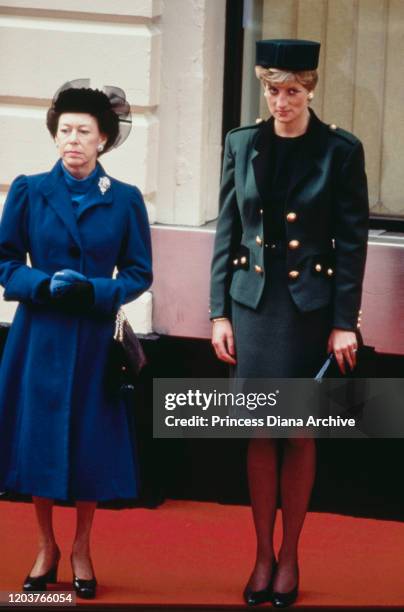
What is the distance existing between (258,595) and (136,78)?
2.39 metres

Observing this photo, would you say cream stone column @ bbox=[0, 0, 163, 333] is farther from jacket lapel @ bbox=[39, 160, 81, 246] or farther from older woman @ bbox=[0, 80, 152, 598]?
jacket lapel @ bbox=[39, 160, 81, 246]

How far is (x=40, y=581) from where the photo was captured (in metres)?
5.44

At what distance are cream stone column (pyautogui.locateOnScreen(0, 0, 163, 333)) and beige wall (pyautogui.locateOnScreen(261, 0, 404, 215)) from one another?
0.68 m

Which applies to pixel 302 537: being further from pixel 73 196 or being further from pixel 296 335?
pixel 73 196

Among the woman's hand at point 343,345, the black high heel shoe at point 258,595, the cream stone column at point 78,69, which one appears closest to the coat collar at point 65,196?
the woman's hand at point 343,345

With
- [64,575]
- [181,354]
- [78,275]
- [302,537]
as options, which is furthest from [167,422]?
[78,275]

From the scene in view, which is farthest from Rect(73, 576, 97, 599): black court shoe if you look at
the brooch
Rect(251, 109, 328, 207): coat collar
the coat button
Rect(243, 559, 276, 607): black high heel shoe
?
Rect(251, 109, 328, 207): coat collar

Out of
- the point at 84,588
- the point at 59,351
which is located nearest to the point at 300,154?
the point at 59,351

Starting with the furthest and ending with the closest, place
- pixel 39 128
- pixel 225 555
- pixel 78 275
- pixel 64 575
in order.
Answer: pixel 39 128 < pixel 225 555 < pixel 64 575 < pixel 78 275

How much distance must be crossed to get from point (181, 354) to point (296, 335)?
4.78 ft

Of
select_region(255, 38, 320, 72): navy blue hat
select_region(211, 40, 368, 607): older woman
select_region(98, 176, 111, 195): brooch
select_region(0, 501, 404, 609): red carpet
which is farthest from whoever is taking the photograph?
select_region(0, 501, 404, 609): red carpet

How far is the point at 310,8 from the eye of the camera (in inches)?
265

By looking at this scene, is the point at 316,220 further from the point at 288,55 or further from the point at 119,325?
the point at 119,325

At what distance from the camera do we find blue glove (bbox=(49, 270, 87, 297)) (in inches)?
203
